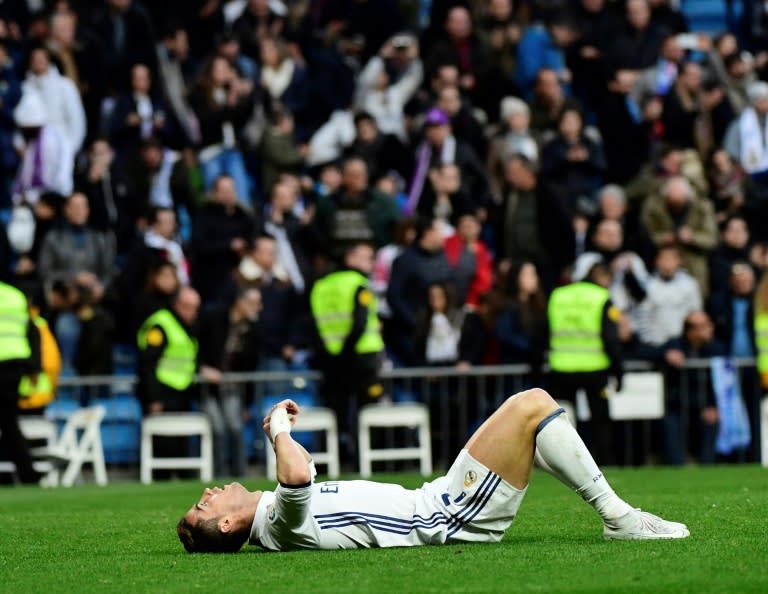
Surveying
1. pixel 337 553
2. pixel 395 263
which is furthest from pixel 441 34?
pixel 337 553

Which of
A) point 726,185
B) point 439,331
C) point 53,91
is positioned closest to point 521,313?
point 439,331

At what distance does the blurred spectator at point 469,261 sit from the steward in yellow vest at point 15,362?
493cm

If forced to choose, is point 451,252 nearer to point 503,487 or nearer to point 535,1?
point 535,1

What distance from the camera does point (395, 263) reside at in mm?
A: 20484

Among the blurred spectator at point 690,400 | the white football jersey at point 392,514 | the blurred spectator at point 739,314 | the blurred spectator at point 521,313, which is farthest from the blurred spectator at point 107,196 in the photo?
the white football jersey at point 392,514

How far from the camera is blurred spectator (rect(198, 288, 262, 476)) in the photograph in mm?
19938

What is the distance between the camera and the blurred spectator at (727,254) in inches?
832

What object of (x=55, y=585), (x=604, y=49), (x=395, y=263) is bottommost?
(x=55, y=585)

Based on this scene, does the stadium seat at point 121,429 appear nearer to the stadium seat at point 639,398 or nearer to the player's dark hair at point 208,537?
the stadium seat at point 639,398

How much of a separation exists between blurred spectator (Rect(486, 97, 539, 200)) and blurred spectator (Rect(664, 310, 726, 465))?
3454 mm

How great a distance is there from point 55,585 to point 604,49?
16.4 m

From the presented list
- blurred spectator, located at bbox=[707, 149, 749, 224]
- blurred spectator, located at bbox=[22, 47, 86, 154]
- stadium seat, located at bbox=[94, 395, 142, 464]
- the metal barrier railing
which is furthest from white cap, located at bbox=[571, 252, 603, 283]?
blurred spectator, located at bbox=[22, 47, 86, 154]

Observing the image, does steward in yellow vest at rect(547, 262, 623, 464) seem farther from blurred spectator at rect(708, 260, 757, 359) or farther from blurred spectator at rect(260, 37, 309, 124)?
blurred spectator at rect(260, 37, 309, 124)

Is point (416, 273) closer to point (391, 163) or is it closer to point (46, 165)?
point (391, 163)
